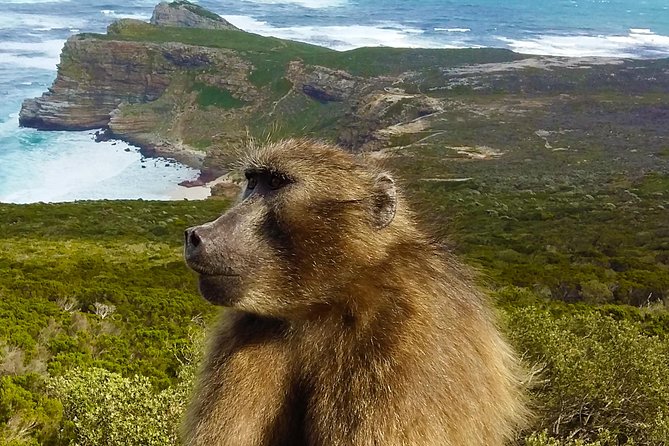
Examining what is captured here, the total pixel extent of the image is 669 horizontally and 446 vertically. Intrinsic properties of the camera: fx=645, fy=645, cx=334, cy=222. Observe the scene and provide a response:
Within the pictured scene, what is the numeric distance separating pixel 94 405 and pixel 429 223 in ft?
12.1

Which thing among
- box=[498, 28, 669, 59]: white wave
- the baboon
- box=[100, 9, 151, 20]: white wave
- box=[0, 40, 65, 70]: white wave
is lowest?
box=[100, 9, 151, 20]: white wave

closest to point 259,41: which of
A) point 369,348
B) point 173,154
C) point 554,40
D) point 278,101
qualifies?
point 278,101

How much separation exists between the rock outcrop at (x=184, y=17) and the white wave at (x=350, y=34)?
6.55m

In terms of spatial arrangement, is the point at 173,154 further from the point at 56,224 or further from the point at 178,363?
the point at 178,363

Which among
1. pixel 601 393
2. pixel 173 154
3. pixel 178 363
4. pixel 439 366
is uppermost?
pixel 439 366

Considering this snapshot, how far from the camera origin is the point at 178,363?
8695 mm

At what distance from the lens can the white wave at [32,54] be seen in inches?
3442

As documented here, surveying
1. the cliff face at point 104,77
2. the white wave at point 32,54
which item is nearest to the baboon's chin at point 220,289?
the cliff face at point 104,77

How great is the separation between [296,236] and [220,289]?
0.32m

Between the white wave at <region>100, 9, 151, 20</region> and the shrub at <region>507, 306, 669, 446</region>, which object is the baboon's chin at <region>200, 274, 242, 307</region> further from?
the white wave at <region>100, 9, 151, 20</region>

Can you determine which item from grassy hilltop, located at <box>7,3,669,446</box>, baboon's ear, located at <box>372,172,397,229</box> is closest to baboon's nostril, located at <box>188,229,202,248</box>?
baboon's ear, located at <box>372,172,397,229</box>

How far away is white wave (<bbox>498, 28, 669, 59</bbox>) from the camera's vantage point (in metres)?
90.8

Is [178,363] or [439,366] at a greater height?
[439,366]

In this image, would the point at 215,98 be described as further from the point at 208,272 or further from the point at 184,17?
the point at 208,272
